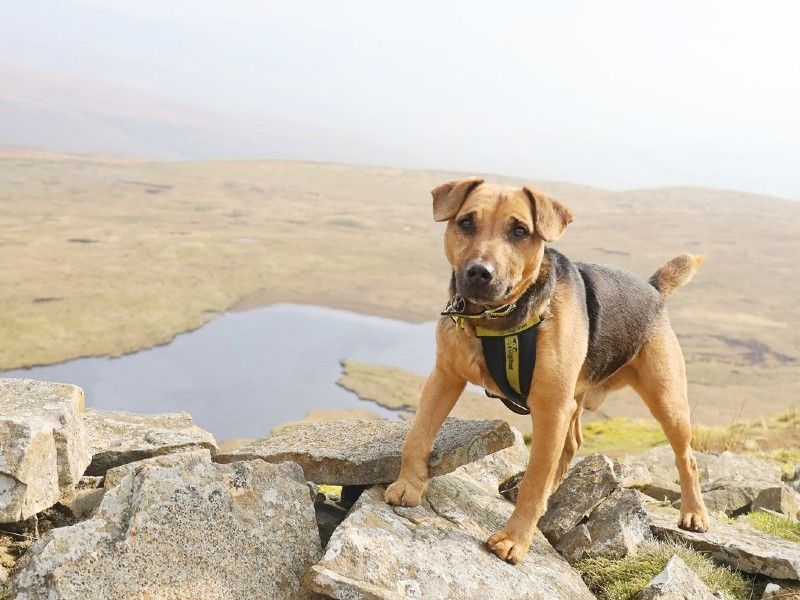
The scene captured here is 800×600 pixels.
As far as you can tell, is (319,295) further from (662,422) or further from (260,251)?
(662,422)

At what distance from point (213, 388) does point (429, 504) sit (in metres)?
52.1

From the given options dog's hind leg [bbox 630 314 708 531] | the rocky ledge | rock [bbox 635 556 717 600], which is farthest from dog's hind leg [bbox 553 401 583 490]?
rock [bbox 635 556 717 600]

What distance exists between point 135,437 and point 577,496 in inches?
216

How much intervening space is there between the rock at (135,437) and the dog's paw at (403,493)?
315cm

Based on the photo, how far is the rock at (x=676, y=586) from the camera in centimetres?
678

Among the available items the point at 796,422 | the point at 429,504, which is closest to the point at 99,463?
the point at 429,504

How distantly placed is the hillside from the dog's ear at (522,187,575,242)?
2568cm

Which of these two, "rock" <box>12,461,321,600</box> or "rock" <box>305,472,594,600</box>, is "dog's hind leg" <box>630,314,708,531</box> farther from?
"rock" <box>12,461,321,600</box>

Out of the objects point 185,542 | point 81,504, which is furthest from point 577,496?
point 81,504

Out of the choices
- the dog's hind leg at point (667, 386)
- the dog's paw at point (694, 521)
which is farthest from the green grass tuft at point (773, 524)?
the dog's hind leg at point (667, 386)

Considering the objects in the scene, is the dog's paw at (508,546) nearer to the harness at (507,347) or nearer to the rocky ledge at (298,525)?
Answer: the rocky ledge at (298,525)

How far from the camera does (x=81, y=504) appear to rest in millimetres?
7582

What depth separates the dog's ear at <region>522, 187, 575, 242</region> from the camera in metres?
6.59

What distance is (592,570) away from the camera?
7602mm
